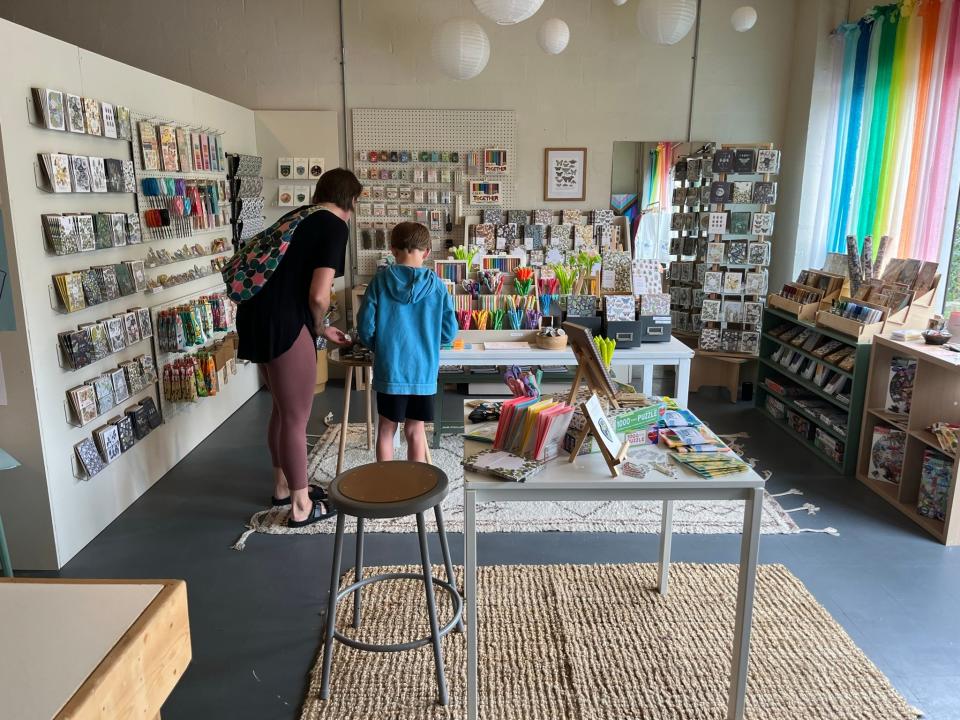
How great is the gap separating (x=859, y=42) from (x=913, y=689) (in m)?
4.48

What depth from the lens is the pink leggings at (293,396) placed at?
3.24 m

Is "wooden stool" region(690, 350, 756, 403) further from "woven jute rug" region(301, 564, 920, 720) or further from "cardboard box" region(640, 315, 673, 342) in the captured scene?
"woven jute rug" region(301, 564, 920, 720)

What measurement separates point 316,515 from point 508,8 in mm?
2803

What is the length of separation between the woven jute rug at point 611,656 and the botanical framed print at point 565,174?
3885 millimetres

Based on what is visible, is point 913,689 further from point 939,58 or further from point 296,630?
point 939,58

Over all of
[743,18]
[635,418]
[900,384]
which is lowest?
[900,384]

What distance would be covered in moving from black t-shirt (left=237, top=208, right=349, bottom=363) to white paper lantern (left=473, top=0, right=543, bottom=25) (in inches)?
60.4

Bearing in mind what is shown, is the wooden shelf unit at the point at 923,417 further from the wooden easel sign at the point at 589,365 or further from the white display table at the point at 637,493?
the wooden easel sign at the point at 589,365

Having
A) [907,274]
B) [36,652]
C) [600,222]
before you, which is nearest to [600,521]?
[907,274]

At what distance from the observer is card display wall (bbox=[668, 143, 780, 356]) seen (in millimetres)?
5574

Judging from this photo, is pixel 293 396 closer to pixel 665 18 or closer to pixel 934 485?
pixel 934 485

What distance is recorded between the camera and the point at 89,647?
3.94ft

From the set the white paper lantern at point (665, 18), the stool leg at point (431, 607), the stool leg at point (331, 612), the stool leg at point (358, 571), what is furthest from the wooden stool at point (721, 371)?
the stool leg at point (331, 612)

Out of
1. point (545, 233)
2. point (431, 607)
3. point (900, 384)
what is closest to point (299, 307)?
point (431, 607)
